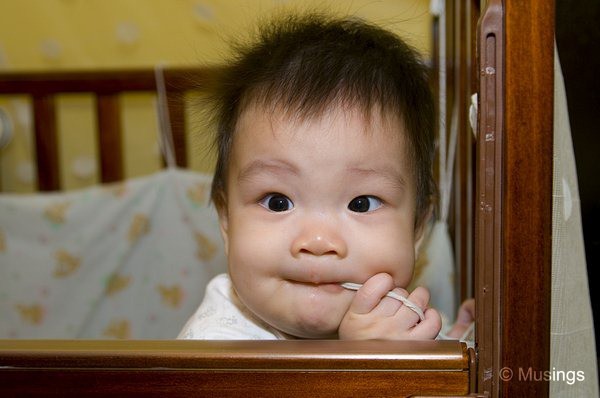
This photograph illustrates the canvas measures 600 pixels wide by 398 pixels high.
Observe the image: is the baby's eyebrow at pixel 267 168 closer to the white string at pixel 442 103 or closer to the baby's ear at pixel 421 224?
the baby's ear at pixel 421 224

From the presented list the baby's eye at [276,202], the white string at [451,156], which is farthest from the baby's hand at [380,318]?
the white string at [451,156]

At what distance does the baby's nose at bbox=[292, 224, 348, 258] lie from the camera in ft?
2.36

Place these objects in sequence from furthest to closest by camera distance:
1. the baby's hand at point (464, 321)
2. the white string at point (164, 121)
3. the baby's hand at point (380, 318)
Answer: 1. the white string at point (164, 121)
2. the baby's hand at point (464, 321)
3. the baby's hand at point (380, 318)

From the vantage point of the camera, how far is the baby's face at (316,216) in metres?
0.74

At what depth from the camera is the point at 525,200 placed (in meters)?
0.54

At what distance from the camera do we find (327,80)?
2.56 ft

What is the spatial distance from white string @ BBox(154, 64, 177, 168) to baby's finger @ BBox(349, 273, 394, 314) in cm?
107

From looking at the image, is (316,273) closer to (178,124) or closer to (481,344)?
(481,344)

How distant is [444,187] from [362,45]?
602 millimetres

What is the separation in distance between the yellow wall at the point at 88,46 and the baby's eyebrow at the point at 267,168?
128cm

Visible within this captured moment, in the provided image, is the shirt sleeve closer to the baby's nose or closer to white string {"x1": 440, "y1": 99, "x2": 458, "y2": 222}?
the baby's nose

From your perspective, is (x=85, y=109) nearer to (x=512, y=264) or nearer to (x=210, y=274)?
(x=210, y=274)

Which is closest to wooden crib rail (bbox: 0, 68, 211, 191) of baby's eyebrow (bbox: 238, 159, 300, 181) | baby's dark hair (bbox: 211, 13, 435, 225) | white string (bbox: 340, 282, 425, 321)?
baby's dark hair (bbox: 211, 13, 435, 225)

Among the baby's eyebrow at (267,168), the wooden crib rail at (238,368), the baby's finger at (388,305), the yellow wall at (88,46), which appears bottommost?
the wooden crib rail at (238,368)
